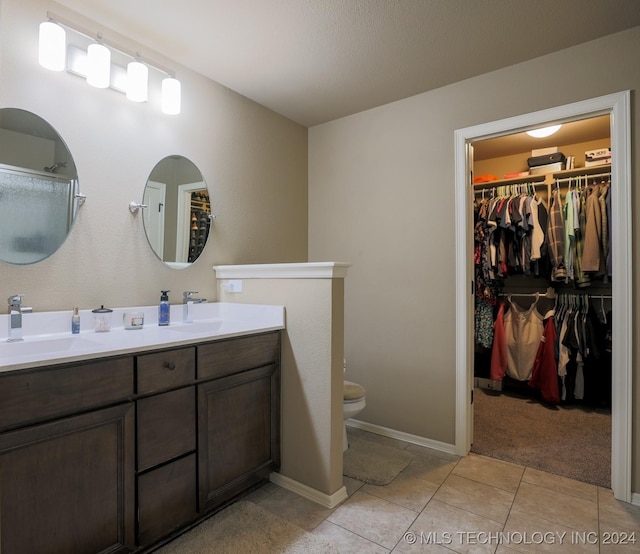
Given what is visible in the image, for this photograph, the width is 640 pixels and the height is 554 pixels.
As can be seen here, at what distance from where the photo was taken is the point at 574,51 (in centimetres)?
206

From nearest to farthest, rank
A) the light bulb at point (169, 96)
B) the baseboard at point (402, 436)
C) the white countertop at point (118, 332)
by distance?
the white countertop at point (118, 332)
the light bulb at point (169, 96)
the baseboard at point (402, 436)

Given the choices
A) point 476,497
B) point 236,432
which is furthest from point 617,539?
point 236,432

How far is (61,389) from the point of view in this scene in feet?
4.01

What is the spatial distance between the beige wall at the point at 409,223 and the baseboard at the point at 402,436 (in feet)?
0.13

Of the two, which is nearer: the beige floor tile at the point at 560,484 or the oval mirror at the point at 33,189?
the oval mirror at the point at 33,189

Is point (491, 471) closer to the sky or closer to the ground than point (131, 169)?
closer to the ground

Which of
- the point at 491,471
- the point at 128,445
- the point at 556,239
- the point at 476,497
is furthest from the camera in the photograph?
the point at 556,239

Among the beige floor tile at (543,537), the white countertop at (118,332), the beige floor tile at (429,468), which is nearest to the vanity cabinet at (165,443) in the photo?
the white countertop at (118,332)

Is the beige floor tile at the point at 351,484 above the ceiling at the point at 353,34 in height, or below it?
below

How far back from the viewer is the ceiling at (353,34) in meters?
1.78

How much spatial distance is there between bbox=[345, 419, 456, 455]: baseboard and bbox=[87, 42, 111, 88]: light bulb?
105 inches

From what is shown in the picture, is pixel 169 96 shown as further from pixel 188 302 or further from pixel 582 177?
pixel 582 177

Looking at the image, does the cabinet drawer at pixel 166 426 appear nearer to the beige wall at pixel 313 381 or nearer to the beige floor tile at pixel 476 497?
the beige wall at pixel 313 381

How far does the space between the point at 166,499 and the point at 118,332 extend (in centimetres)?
81
